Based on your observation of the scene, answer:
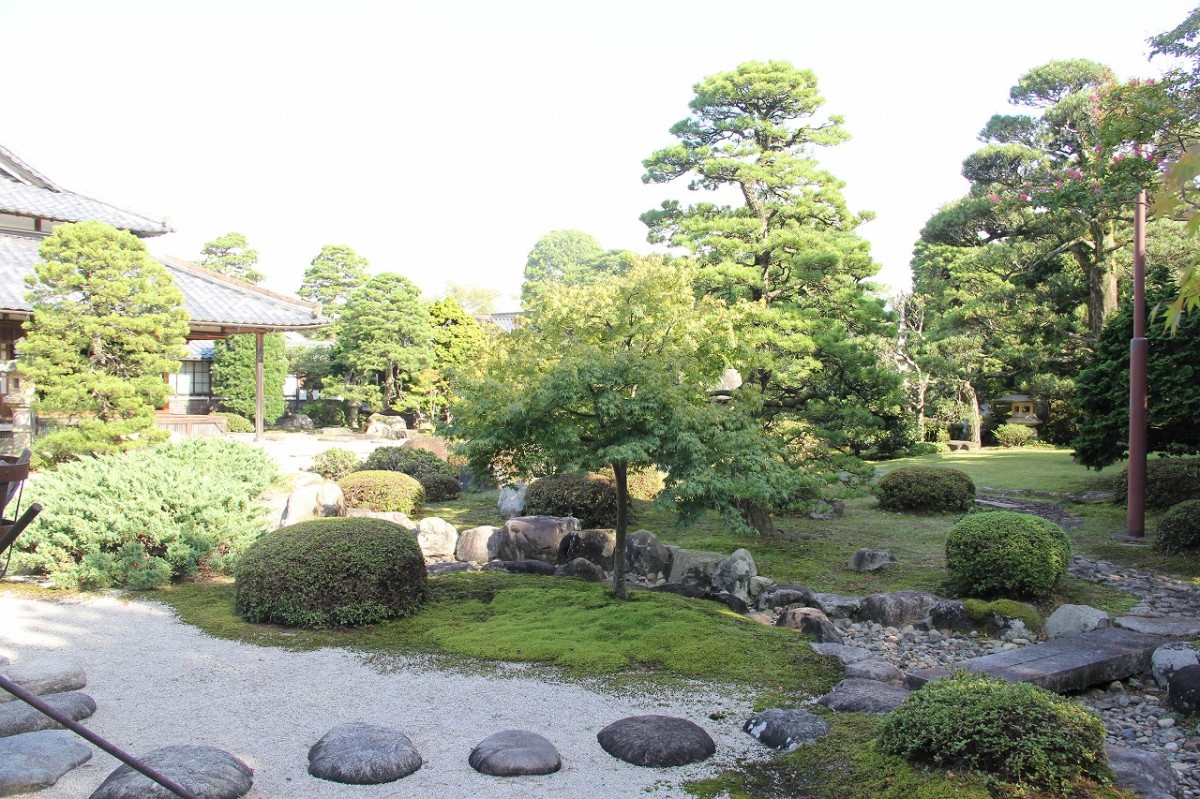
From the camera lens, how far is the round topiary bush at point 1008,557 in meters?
8.25

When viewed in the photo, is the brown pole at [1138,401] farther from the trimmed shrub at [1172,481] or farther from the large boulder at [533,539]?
the large boulder at [533,539]

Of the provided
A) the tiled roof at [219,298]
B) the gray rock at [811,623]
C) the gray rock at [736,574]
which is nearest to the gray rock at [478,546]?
the gray rock at [736,574]

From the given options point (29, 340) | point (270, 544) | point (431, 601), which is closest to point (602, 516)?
point (431, 601)

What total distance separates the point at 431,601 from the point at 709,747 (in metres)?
4.00

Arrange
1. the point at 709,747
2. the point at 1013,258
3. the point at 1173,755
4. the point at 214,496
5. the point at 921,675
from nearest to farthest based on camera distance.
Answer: the point at 709,747, the point at 1173,755, the point at 921,675, the point at 214,496, the point at 1013,258

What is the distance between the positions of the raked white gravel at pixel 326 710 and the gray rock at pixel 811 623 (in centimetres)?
122

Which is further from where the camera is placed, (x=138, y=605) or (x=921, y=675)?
(x=138, y=605)

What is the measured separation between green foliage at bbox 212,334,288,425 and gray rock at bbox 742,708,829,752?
2843 cm

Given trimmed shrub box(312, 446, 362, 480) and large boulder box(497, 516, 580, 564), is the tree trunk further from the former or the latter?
trimmed shrub box(312, 446, 362, 480)

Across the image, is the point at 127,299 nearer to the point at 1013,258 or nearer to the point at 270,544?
the point at 270,544

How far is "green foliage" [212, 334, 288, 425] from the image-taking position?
3050 cm

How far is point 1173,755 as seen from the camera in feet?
16.2

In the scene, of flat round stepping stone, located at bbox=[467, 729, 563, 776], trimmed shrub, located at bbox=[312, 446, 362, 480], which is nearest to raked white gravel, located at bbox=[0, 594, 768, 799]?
flat round stepping stone, located at bbox=[467, 729, 563, 776]

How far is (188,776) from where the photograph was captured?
390cm
